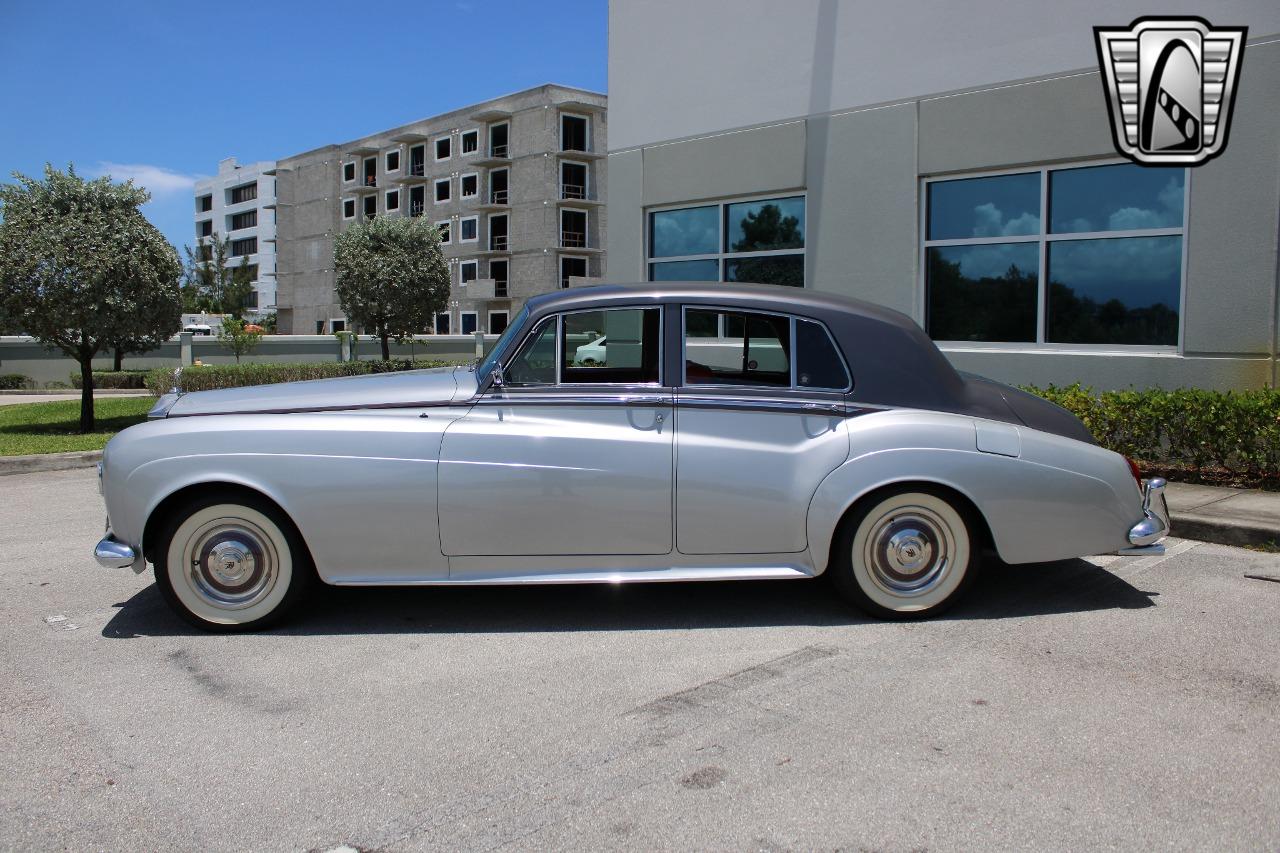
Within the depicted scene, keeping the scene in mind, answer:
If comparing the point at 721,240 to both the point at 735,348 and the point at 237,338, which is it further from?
the point at 237,338

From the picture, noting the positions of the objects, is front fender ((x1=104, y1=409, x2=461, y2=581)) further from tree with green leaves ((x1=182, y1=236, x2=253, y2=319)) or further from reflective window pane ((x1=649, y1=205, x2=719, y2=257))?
tree with green leaves ((x1=182, y1=236, x2=253, y2=319))

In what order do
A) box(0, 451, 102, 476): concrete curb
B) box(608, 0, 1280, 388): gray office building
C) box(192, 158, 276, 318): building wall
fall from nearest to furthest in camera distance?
box(608, 0, 1280, 388): gray office building < box(0, 451, 102, 476): concrete curb < box(192, 158, 276, 318): building wall

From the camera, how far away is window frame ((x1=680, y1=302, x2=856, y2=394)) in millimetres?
4930

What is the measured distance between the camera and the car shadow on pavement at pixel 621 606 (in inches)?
197

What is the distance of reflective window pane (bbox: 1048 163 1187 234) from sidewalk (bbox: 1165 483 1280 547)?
302 centimetres

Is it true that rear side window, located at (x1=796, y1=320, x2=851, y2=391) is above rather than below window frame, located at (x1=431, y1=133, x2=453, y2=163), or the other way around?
below

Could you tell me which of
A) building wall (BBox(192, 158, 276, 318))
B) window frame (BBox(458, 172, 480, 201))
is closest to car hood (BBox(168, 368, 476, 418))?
window frame (BBox(458, 172, 480, 201))

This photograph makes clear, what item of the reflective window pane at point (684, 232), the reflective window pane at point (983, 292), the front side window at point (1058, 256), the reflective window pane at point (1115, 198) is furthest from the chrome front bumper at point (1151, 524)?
the reflective window pane at point (684, 232)

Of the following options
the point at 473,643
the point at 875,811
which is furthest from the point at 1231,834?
the point at 473,643

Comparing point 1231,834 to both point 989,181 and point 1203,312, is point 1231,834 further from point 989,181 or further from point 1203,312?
point 989,181

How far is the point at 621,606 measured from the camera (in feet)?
17.6

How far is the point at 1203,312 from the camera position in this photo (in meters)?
9.03

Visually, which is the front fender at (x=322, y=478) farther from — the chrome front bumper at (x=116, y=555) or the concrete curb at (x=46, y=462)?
the concrete curb at (x=46, y=462)

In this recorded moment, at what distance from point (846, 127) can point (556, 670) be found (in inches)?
353
